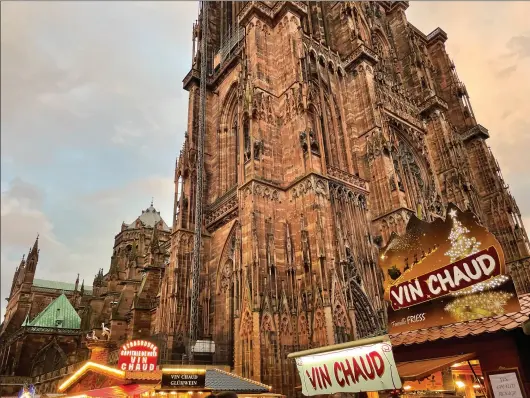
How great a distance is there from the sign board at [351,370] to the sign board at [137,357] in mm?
7308

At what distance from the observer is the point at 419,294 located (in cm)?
842

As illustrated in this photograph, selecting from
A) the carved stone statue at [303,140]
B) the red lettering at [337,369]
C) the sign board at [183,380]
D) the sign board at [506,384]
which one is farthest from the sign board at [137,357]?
the carved stone statue at [303,140]

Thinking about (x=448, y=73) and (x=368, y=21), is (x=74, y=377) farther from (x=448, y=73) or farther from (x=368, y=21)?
(x=448, y=73)

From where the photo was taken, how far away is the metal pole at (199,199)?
21.0 metres

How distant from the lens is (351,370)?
24.2 ft

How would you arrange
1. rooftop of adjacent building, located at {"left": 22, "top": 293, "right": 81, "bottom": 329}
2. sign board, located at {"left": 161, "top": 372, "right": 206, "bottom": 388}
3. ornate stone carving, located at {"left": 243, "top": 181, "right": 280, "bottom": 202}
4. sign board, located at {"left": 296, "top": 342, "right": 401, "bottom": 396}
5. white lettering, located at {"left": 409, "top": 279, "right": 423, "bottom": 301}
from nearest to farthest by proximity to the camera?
1. sign board, located at {"left": 296, "top": 342, "right": 401, "bottom": 396}
2. white lettering, located at {"left": 409, "top": 279, "right": 423, "bottom": 301}
3. sign board, located at {"left": 161, "top": 372, "right": 206, "bottom": 388}
4. ornate stone carving, located at {"left": 243, "top": 181, "right": 280, "bottom": 202}
5. rooftop of adjacent building, located at {"left": 22, "top": 293, "right": 81, "bottom": 329}

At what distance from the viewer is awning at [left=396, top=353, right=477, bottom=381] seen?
6.65 metres

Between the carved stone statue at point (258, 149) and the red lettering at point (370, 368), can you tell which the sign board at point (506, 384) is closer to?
the red lettering at point (370, 368)

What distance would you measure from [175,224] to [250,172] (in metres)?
7.59

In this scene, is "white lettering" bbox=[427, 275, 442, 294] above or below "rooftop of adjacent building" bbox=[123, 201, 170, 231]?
below

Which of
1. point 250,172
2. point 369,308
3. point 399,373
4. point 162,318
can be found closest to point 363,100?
point 250,172

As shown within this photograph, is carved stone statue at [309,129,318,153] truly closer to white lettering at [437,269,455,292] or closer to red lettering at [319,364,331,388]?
white lettering at [437,269,455,292]

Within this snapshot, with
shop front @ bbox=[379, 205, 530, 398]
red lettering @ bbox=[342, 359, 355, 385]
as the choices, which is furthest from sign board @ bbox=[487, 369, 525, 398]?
red lettering @ bbox=[342, 359, 355, 385]

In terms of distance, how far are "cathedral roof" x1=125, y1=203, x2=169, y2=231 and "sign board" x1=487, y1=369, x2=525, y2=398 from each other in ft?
190
